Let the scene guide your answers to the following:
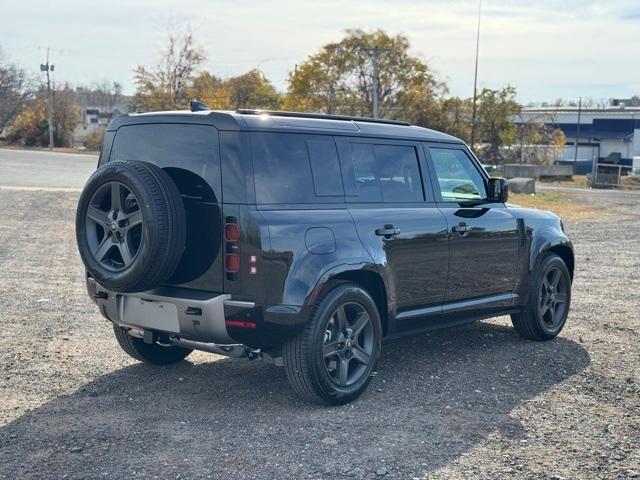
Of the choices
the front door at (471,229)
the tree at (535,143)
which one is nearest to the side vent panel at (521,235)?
the front door at (471,229)

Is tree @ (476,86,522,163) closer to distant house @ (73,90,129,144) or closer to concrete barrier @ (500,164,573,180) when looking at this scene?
concrete barrier @ (500,164,573,180)

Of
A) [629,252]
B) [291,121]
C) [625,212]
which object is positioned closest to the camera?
[291,121]

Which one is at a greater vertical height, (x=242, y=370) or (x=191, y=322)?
(x=191, y=322)

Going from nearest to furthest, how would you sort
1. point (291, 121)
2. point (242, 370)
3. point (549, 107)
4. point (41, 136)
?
point (291, 121), point (242, 370), point (41, 136), point (549, 107)

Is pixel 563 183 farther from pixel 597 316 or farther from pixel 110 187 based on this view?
pixel 110 187

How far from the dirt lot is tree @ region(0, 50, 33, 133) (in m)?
63.8

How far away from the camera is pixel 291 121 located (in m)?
5.62

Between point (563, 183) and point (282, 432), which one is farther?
point (563, 183)

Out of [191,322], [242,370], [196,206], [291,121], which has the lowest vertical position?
[242,370]

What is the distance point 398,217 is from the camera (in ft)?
19.9

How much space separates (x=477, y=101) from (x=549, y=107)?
4944cm

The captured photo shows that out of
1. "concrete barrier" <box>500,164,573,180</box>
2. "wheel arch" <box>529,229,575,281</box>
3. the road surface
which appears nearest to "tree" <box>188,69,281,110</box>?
the road surface

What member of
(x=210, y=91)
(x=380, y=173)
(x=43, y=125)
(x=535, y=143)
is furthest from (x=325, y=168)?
(x=43, y=125)

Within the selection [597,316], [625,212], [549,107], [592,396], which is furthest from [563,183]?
[549,107]
